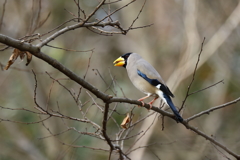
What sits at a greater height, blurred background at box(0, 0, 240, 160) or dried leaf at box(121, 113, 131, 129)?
blurred background at box(0, 0, 240, 160)

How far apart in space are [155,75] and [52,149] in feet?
15.9

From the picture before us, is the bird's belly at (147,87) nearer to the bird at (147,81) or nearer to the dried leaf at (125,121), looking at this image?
the bird at (147,81)

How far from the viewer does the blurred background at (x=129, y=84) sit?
8141 millimetres

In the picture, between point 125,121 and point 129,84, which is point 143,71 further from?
point 129,84

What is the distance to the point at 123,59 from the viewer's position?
5.51 metres

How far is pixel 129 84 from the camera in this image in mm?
9859

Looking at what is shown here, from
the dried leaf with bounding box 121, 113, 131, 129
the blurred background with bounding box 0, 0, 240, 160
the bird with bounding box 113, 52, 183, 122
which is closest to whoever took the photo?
the dried leaf with bounding box 121, 113, 131, 129

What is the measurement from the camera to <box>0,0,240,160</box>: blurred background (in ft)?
26.7

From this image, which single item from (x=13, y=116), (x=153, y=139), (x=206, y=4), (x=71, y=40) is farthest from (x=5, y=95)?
(x=206, y=4)

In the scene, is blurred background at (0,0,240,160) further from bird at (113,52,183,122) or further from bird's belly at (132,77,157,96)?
bird's belly at (132,77,157,96)

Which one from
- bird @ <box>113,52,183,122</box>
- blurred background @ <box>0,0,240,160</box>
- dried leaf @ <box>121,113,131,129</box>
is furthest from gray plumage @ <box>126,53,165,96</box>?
blurred background @ <box>0,0,240,160</box>

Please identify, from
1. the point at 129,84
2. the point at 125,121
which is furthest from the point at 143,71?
the point at 129,84

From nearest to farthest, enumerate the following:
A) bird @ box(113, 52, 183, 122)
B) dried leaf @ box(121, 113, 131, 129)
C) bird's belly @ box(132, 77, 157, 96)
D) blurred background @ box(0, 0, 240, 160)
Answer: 1. dried leaf @ box(121, 113, 131, 129)
2. bird @ box(113, 52, 183, 122)
3. bird's belly @ box(132, 77, 157, 96)
4. blurred background @ box(0, 0, 240, 160)

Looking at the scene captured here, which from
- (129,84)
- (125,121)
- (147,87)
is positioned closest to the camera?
(125,121)
